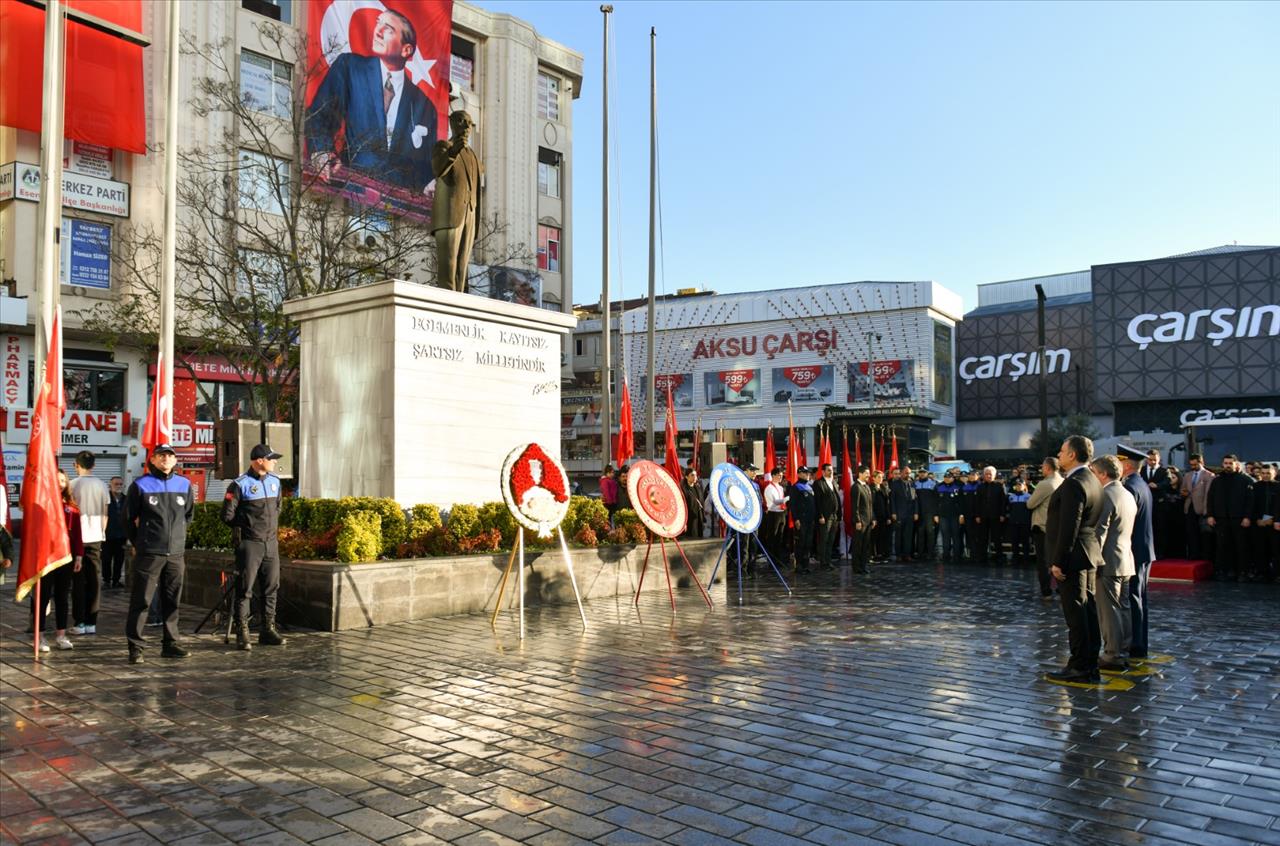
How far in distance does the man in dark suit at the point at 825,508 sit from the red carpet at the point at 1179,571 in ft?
17.5

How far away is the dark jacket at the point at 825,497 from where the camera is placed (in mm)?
17797

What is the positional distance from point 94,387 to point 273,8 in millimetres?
15850

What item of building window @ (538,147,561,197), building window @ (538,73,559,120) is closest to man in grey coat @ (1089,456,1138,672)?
building window @ (538,147,561,197)

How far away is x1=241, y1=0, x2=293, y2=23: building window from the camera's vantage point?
1414 inches

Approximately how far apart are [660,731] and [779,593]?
7894mm

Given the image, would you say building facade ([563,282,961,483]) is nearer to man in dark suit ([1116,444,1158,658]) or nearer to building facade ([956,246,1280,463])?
building facade ([956,246,1280,463])

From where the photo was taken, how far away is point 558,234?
166 feet

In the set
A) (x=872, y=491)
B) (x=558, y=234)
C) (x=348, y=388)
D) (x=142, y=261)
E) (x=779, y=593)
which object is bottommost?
(x=779, y=593)

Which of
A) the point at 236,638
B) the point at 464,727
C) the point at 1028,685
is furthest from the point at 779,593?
the point at 464,727

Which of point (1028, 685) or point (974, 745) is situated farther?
point (1028, 685)

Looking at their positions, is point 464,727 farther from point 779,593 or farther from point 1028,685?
point 779,593

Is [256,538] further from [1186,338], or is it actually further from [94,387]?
[1186,338]

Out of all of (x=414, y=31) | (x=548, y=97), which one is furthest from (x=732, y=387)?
(x=414, y=31)

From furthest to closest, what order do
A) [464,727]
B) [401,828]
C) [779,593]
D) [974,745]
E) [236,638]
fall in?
[779,593], [236,638], [464,727], [974,745], [401,828]
